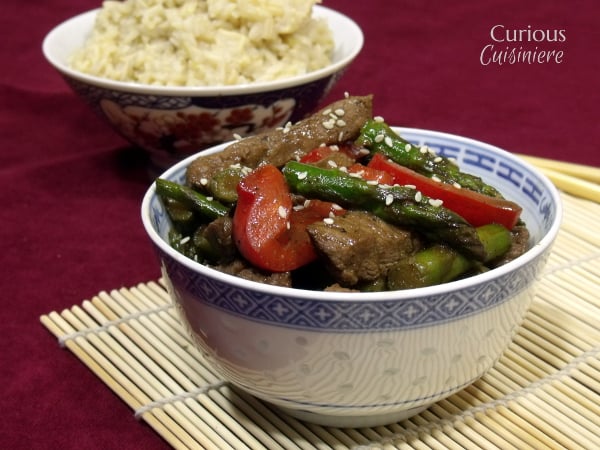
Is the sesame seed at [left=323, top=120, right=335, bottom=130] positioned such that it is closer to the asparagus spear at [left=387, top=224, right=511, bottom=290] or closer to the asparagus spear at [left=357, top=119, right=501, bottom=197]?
the asparagus spear at [left=357, top=119, right=501, bottom=197]

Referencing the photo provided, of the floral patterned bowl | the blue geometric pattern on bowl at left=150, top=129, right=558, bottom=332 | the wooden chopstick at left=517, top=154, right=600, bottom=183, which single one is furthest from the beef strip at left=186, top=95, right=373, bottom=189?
the wooden chopstick at left=517, top=154, right=600, bottom=183

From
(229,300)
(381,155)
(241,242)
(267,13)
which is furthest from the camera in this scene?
(267,13)

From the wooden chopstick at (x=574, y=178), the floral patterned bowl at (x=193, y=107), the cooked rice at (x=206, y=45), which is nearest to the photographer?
the wooden chopstick at (x=574, y=178)

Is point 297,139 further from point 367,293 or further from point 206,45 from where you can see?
point 206,45

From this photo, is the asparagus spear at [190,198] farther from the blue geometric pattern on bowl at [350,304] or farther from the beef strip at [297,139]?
the blue geometric pattern on bowl at [350,304]

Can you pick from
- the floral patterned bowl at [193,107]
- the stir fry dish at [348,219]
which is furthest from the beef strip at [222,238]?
the floral patterned bowl at [193,107]

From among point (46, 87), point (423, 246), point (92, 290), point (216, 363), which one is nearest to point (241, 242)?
point (216, 363)

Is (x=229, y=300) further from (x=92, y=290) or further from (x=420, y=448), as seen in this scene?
(x=92, y=290)
